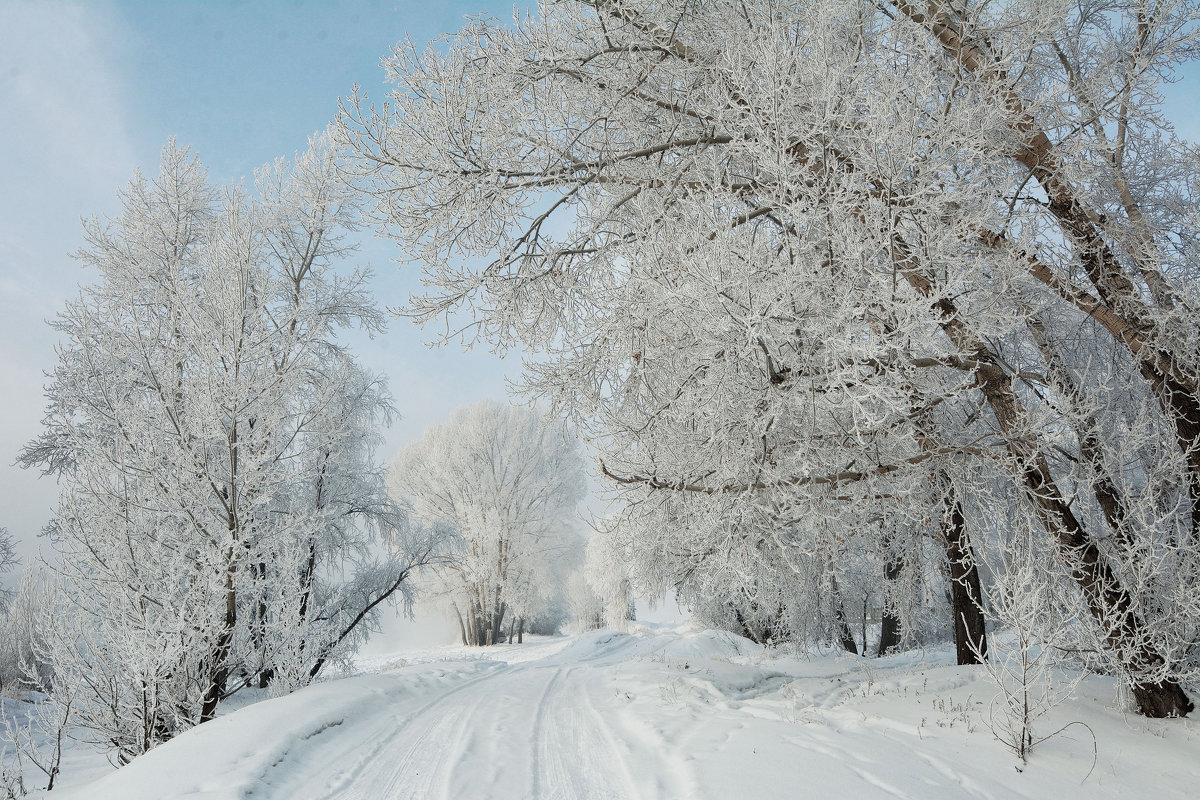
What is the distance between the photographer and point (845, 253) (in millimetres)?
3668

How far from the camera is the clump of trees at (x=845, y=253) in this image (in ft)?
13.4

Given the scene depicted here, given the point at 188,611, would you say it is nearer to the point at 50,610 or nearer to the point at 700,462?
the point at 50,610

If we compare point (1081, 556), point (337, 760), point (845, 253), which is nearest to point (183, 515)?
point (337, 760)

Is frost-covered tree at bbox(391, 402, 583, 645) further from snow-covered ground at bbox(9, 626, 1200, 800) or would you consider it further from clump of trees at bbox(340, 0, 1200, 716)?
clump of trees at bbox(340, 0, 1200, 716)

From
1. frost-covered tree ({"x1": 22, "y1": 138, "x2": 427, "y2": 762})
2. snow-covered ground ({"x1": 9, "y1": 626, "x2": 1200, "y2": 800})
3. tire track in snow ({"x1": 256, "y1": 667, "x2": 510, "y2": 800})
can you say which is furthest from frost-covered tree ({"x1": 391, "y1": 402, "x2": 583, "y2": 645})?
tire track in snow ({"x1": 256, "y1": 667, "x2": 510, "y2": 800})

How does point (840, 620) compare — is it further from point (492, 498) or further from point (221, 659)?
point (492, 498)

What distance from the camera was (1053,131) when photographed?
233 inches

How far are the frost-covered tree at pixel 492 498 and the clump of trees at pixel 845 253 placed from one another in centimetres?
1768

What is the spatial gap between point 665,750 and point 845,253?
3.50 metres

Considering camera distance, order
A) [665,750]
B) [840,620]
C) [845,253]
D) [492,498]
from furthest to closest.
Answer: [492,498], [840,620], [665,750], [845,253]

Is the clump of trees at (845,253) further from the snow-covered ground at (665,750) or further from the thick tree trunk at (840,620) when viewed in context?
the thick tree trunk at (840,620)

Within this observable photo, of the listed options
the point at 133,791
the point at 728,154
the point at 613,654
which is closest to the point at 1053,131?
the point at 728,154

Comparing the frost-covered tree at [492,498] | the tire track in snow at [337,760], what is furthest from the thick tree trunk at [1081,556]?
the frost-covered tree at [492,498]

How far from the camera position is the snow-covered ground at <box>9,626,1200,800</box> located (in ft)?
11.9
